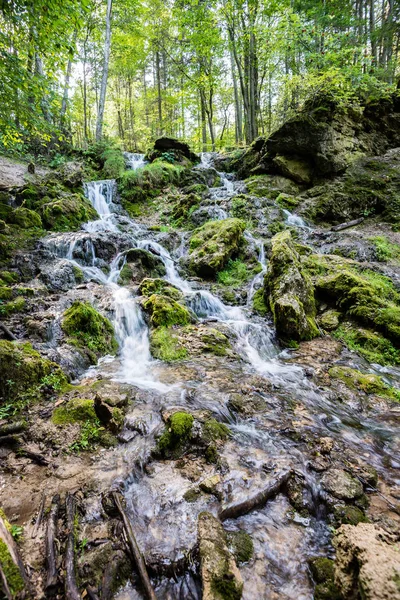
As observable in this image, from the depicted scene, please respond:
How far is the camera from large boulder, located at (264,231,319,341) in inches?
244

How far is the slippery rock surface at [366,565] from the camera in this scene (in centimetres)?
150

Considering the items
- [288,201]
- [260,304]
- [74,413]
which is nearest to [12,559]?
[74,413]

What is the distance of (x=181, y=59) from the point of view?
18.4 meters

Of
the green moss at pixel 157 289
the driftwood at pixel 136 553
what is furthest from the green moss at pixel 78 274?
the driftwood at pixel 136 553

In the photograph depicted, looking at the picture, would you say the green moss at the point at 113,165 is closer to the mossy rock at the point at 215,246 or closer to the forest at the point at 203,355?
the forest at the point at 203,355

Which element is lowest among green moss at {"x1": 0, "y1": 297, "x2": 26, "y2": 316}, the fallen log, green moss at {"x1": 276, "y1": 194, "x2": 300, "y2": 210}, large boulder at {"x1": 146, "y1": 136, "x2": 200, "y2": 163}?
the fallen log

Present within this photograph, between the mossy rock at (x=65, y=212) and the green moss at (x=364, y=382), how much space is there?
9.53 meters

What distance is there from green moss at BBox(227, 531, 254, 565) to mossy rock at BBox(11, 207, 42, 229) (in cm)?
985

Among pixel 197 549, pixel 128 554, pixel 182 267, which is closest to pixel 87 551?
pixel 128 554

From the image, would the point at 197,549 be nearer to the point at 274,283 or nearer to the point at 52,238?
the point at 274,283

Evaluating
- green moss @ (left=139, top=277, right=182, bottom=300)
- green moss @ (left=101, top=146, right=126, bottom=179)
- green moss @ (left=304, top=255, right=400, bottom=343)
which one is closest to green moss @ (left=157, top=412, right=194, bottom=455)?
green moss @ (left=139, top=277, right=182, bottom=300)

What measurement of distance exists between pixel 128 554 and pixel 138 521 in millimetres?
338

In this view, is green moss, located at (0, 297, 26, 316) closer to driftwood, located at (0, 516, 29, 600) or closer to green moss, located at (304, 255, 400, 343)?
driftwood, located at (0, 516, 29, 600)

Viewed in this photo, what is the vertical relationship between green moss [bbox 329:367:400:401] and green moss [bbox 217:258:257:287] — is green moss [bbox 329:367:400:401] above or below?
below
